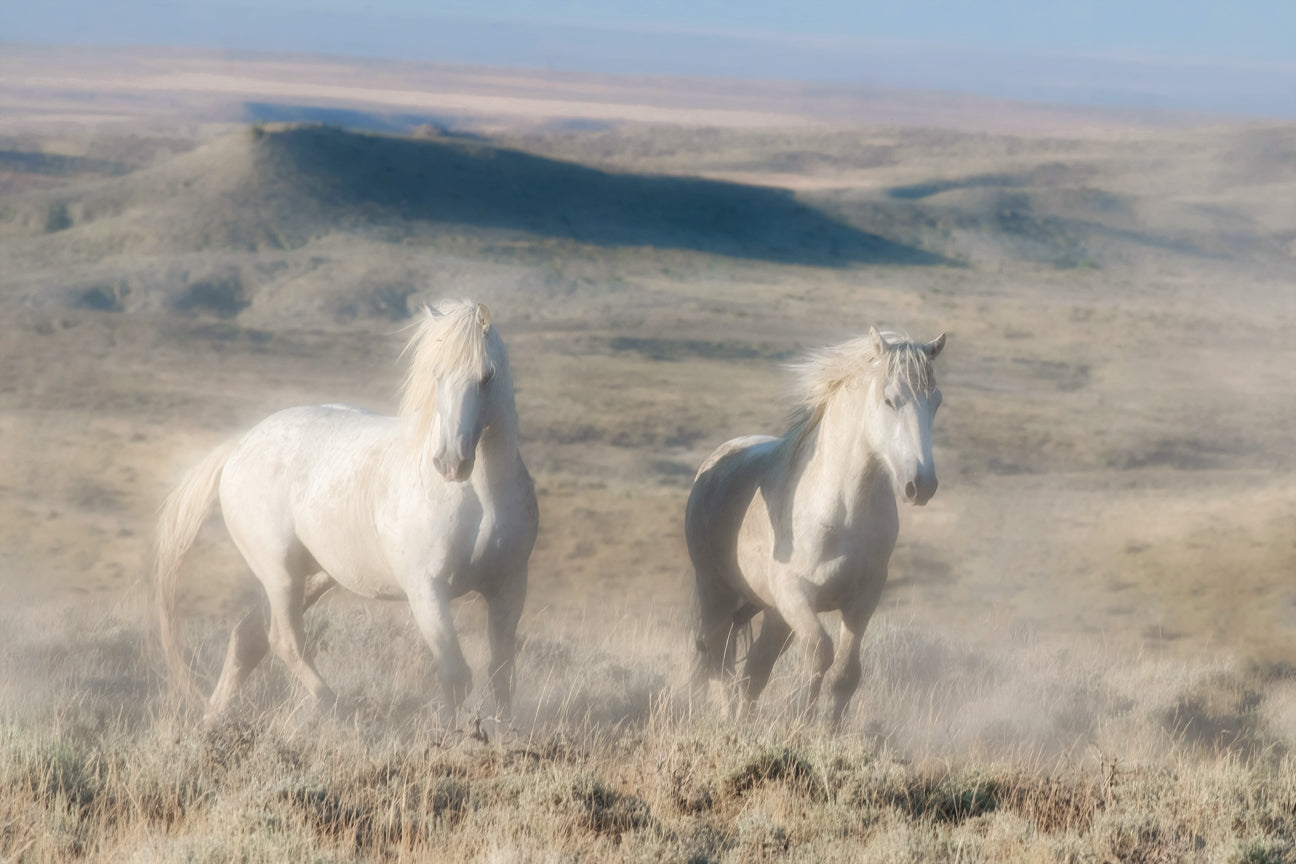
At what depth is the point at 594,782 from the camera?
469 centimetres

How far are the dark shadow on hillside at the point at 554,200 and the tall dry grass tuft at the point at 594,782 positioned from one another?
219 ft

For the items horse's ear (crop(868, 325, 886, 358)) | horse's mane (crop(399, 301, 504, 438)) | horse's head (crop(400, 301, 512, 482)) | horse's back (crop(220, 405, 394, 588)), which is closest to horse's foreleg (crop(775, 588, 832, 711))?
horse's ear (crop(868, 325, 886, 358))

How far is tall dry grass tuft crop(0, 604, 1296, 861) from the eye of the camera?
421cm

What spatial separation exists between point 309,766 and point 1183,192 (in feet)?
348

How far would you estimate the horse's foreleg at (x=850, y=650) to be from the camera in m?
5.70

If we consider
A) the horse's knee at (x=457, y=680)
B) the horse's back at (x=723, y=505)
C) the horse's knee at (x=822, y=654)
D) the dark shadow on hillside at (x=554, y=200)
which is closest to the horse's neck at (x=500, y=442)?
the horse's knee at (x=457, y=680)

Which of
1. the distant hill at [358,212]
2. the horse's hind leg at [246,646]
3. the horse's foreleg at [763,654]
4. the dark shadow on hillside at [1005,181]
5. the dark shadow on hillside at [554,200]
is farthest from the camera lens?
the dark shadow on hillside at [1005,181]

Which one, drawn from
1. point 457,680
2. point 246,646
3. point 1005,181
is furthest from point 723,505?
point 1005,181

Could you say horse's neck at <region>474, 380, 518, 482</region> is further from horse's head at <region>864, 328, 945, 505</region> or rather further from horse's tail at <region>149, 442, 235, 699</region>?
horse's tail at <region>149, 442, 235, 699</region>

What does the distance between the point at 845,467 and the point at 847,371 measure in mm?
429

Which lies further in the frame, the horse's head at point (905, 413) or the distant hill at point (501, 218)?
the distant hill at point (501, 218)

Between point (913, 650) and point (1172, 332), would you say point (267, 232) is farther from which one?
point (913, 650)

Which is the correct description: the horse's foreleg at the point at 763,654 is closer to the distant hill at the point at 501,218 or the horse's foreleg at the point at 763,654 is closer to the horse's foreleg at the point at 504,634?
the horse's foreleg at the point at 504,634

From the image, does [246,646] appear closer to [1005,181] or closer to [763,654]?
[763,654]
